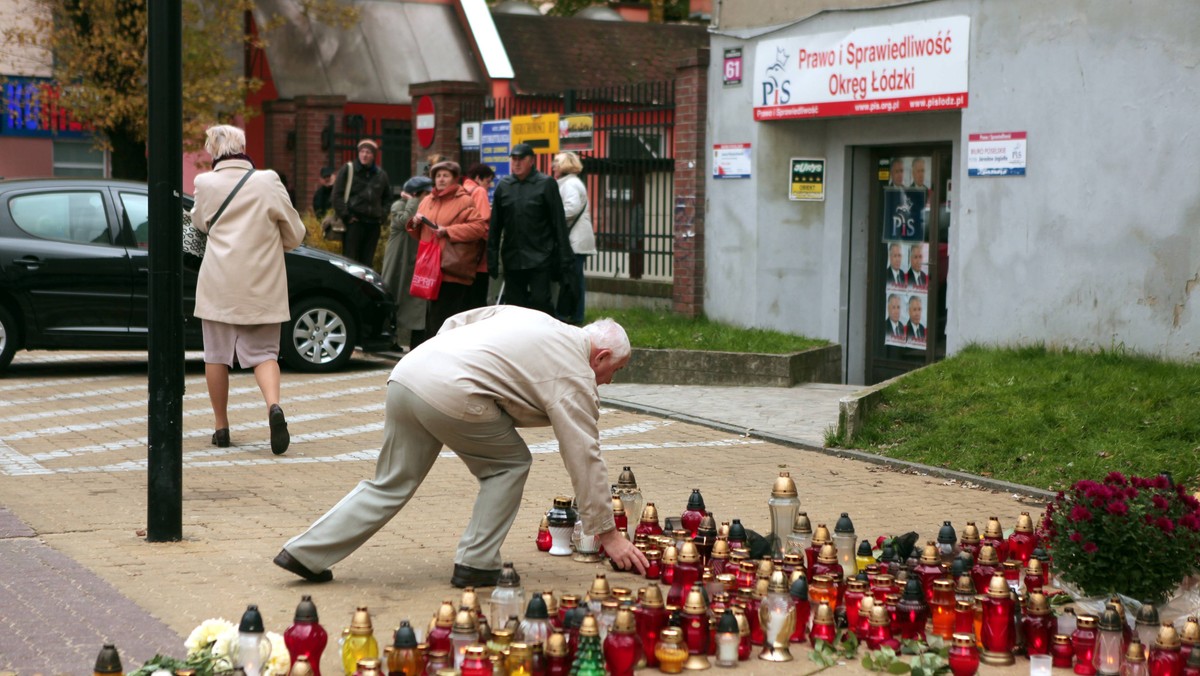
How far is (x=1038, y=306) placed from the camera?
→ 1227 cm

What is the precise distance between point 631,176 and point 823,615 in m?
12.2

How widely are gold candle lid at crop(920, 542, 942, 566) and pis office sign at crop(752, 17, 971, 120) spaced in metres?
7.51

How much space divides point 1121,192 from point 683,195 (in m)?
5.39

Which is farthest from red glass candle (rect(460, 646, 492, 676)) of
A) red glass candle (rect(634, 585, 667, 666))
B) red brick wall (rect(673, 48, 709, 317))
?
red brick wall (rect(673, 48, 709, 317))

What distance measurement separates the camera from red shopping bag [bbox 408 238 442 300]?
1332 cm

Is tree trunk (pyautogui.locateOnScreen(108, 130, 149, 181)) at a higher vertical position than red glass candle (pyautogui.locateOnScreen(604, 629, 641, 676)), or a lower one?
higher

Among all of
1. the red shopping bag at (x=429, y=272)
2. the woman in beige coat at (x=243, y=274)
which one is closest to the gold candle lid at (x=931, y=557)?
the woman in beige coat at (x=243, y=274)

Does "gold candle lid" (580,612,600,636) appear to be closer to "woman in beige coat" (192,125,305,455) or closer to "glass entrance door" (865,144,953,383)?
"woman in beige coat" (192,125,305,455)

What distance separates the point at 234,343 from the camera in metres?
9.49

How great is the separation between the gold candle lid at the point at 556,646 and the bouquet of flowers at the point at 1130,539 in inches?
81.1

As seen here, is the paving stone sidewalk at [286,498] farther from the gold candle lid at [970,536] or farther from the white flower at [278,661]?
the gold candle lid at [970,536]

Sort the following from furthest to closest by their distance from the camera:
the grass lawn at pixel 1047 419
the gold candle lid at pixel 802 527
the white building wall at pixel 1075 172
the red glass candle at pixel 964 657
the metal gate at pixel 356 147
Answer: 1. the metal gate at pixel 356 147
2. the white building wall at pixel 1075 172
3. the grass lawn at pixel 1047 419
4. the gold candle lid at pixel 802 527
5. the red glass candle at pixel 964 657

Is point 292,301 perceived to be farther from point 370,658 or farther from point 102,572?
point 370,658

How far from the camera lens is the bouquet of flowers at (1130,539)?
5.50 m
